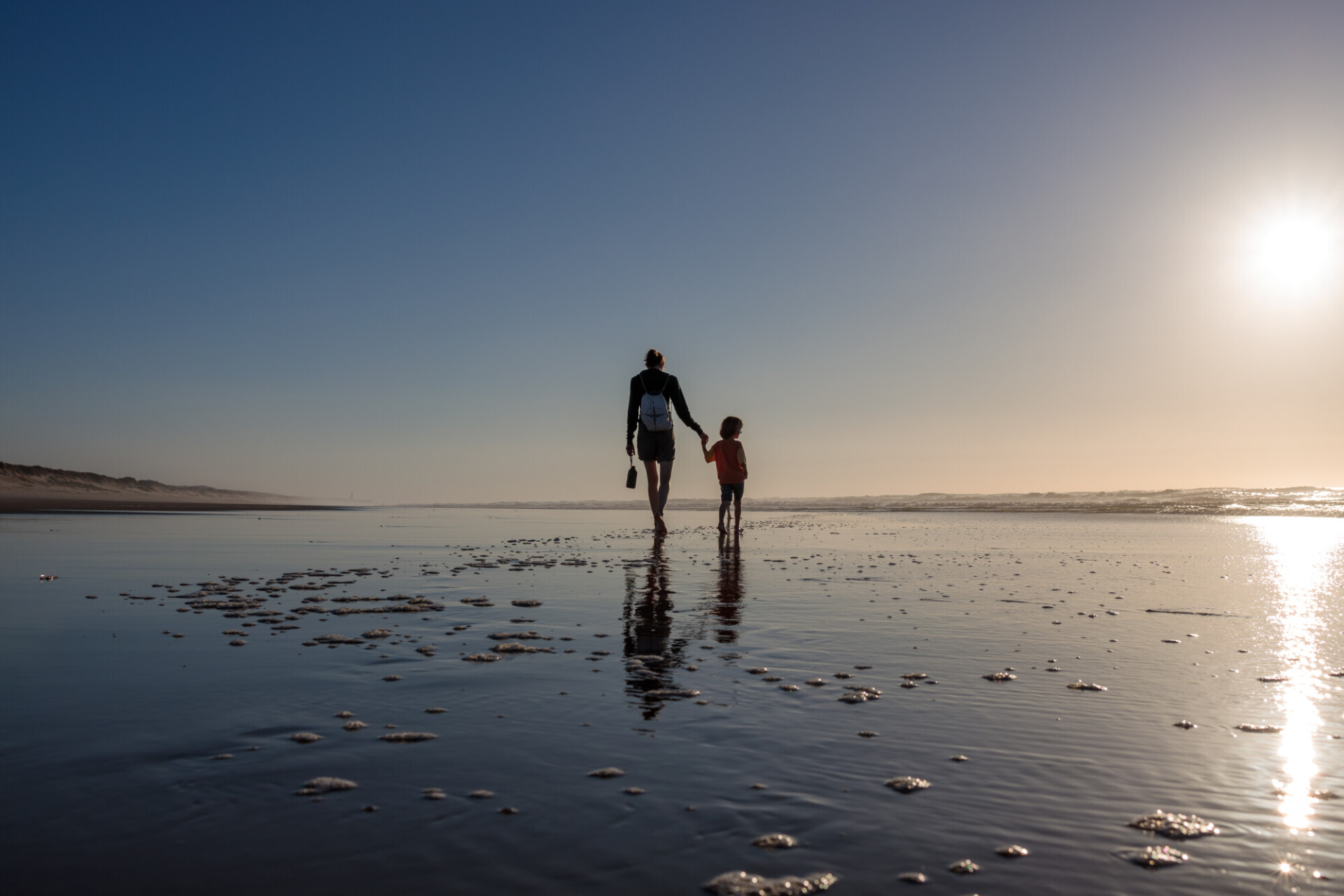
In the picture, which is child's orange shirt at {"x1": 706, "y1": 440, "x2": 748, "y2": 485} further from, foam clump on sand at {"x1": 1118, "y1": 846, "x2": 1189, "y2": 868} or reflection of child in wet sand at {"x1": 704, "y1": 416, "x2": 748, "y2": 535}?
foam clump on sand at {"x1": 1118, "y1": 846, "x2": 1189, "y2": 868}

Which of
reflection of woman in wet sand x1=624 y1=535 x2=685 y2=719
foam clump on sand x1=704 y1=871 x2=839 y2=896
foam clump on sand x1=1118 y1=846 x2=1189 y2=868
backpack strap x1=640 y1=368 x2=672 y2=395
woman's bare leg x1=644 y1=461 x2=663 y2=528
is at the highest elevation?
backpack strap x1=640 y1=368 x2=672 y2=395

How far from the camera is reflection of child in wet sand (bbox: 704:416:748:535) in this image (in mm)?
17484

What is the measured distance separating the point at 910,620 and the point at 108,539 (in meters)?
16.1

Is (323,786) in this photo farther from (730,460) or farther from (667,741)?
(730,460)

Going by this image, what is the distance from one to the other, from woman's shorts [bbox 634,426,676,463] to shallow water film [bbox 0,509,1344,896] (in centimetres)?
738

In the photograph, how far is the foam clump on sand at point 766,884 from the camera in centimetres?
223

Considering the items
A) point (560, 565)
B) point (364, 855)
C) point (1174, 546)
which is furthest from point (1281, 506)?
point (364, 855)

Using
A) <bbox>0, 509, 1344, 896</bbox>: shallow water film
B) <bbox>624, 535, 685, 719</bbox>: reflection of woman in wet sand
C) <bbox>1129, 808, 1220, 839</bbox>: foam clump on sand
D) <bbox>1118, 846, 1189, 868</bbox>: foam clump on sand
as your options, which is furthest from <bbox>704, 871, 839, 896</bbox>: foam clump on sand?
<bbox>624, 535, 685, 719</bbox>: reflection of woman in wet sand

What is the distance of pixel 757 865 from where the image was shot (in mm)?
2371

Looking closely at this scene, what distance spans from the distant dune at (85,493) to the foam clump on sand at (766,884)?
37616mm

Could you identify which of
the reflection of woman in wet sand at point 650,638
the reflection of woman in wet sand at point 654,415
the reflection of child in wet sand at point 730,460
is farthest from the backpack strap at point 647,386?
the reflection of woman in wet sand at point 650,638

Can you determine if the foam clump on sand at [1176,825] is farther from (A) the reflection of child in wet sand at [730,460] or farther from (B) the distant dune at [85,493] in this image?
(B) the distant dune at [85,493]

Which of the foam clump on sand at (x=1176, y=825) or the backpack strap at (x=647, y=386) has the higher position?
the backpack strap at (x=647, y=386)

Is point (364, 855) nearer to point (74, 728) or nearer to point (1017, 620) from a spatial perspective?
point (74, 728)
